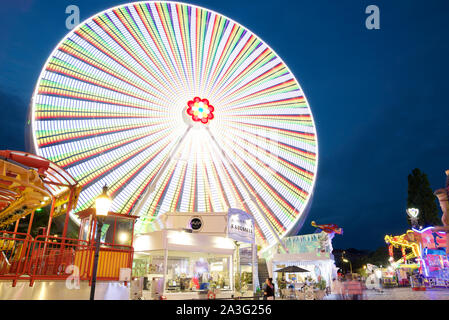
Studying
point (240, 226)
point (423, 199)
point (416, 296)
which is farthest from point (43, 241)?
point (423, 199)

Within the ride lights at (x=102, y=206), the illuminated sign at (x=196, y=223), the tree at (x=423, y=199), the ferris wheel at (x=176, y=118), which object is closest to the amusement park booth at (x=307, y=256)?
the ferris wheel at (x=176, y=118)

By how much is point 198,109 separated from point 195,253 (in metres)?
8.88

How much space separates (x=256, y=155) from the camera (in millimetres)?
20953

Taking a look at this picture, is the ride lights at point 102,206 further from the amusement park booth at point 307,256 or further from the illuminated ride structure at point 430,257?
the illuminated ride structure at point 430,257

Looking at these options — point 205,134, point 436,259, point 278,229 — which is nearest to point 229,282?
point 278,229

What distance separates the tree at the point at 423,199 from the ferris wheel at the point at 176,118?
21460 millimetres

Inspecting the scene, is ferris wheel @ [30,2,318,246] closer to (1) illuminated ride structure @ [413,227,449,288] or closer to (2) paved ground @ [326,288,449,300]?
(2) paved ground @ [326,288,449,300]

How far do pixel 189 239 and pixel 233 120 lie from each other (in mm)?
8043

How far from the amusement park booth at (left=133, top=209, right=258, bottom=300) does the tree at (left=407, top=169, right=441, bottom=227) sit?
2373cm

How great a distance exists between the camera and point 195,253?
19.2 metres

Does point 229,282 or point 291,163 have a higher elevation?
point 291,163

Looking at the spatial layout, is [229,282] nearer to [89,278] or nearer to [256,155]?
[256,155]

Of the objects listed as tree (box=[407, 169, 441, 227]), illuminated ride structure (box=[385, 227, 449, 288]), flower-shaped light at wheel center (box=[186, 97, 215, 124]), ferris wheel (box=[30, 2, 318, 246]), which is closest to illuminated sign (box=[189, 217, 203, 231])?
ferris wheel (box=[30, 2, 318, 246])

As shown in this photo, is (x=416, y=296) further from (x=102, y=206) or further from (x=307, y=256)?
(x=102, y=206)
